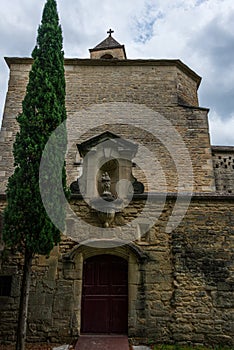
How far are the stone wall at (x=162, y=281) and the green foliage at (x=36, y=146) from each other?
685 millimetres

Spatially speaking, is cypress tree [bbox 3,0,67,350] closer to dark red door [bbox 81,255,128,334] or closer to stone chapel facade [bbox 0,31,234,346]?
stone chapel facade [bbox 0,31,234,346]

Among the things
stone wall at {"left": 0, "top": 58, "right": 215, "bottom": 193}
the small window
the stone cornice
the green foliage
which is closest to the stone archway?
the green foliage

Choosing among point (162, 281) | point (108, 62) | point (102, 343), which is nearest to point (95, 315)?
point (102, 343)

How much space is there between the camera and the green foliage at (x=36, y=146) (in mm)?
4695

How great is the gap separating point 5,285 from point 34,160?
238cm

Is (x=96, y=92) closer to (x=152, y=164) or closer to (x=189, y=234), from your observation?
(x=152, y=164)

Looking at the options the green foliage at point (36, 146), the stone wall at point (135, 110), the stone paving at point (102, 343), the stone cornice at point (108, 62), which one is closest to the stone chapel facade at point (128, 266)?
the stone paving at point (102, 343)

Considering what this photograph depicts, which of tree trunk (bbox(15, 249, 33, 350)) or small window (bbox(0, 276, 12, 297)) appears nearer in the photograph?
tree trunk (bbox(15, 249, 33, 350))

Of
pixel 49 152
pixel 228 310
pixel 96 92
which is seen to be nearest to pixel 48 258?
pixel 49 152

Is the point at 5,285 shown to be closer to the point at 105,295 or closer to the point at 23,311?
the point at 23,311

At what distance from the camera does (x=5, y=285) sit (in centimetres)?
527

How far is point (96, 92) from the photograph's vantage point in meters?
10.3

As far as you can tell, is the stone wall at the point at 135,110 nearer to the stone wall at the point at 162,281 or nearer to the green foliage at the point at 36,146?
the stone wall at the point at 162,281

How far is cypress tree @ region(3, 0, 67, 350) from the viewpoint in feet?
15.3
